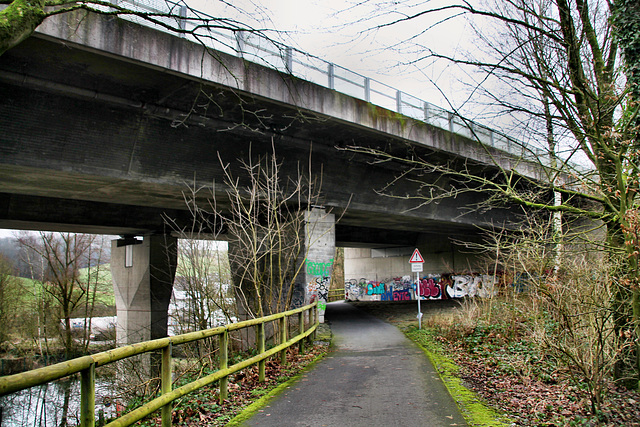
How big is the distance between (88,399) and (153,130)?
8.13 metres

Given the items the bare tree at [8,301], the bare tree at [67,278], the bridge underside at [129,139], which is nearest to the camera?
the bridge underside at [129,139]

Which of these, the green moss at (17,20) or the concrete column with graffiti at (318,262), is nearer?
the green moss at (17,20)

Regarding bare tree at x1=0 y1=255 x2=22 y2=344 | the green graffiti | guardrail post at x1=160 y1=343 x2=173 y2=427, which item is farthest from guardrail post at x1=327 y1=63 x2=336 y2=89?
bare tree at x1=0 y1=255 x2=22 y2=344

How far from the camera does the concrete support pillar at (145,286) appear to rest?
1842cm

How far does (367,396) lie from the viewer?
625 cm

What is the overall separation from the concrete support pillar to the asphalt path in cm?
1053

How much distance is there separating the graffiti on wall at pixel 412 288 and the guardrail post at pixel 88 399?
2541cm

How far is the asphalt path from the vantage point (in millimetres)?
5066

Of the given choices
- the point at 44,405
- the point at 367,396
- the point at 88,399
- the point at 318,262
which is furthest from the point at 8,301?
the point at 88,399

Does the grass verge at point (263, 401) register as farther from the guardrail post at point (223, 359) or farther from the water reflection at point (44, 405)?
the water reflection at point (44, 405)

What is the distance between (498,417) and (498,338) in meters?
5.71

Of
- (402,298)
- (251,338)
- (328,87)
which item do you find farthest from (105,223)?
(402,298)

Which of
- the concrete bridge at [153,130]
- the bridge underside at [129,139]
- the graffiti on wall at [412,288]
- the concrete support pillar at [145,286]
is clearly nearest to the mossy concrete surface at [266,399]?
the concrete bridge at [153,130]

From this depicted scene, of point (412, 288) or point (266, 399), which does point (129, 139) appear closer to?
point (266, 399)
